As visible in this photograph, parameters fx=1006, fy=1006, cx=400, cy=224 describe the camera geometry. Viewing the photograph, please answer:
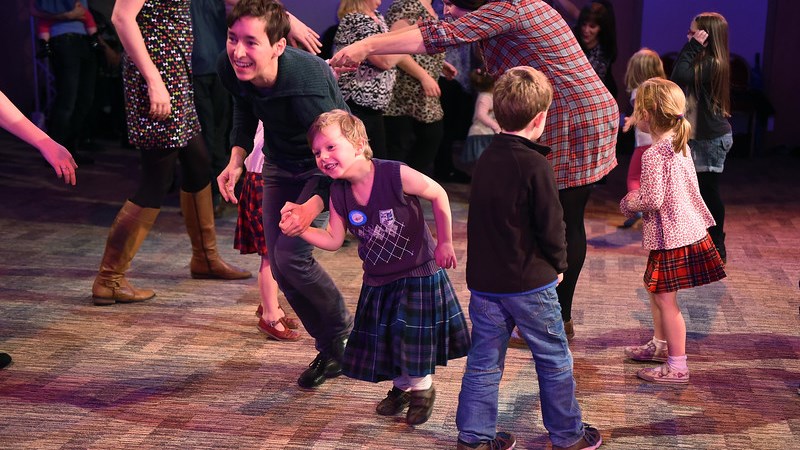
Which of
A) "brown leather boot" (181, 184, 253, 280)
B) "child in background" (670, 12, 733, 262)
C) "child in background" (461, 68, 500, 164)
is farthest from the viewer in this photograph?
"child in background" (461, 68, 500, 164)

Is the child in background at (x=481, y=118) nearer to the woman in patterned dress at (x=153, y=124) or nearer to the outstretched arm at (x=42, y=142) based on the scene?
the woman in patterned dress at (x=153, y=124)

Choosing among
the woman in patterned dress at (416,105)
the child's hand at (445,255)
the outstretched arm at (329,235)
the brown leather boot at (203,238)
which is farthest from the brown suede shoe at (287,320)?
the woman in patterned dress at (416,105)

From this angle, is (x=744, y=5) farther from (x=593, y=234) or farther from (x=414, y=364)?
(x=414, y=364)

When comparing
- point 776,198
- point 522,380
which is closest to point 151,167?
point 522,380

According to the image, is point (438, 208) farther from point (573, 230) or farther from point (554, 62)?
point (573, 230)

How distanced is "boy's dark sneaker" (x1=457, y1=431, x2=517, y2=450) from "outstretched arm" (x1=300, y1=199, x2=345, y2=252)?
67 cm

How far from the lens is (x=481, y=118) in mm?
6410

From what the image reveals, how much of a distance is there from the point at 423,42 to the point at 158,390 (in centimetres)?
145

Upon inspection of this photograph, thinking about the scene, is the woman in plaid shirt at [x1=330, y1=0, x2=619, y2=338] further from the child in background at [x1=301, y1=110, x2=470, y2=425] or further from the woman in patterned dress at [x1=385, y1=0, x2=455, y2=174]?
the woman in patterned dress at [x1=385, y1=0, x2=455, y2=174]

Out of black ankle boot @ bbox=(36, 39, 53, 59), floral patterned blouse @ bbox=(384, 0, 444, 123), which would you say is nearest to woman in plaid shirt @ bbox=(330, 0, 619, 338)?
floral patterned blouse @ bbox=(384, 0, 444, 123)

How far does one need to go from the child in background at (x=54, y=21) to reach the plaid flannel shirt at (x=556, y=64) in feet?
15.6

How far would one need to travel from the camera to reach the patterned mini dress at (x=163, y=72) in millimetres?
4074

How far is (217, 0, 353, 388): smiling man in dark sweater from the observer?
3053 mm

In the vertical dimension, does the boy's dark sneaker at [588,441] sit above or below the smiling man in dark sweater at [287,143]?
below
